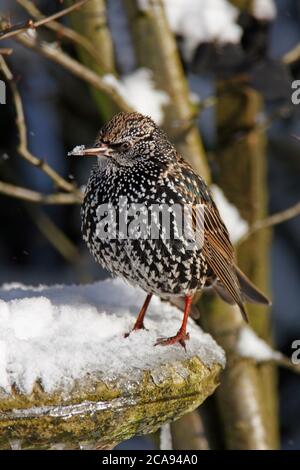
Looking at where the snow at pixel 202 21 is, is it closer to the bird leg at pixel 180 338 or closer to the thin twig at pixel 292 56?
the thin twig at pixel 292 56

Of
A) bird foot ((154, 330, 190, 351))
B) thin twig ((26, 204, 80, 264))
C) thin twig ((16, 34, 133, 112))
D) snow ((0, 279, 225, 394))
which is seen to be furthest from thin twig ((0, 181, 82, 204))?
bird foot ((154, 330, 190, 351))

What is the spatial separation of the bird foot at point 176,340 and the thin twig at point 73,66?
1.85 m

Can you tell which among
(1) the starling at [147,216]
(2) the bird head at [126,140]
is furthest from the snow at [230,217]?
(2) the bird head at [126,140]

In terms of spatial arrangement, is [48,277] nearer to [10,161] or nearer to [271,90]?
[10,161]

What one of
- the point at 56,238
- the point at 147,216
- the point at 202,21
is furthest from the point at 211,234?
the point at 56,238

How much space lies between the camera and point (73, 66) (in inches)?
200

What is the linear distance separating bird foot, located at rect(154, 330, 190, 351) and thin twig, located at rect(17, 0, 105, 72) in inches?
74.4

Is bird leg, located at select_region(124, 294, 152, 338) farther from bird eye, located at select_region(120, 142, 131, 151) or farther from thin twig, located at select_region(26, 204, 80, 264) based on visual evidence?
thin twig, located at select_region(26, 204, 80, 264)

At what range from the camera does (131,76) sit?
5676 mm

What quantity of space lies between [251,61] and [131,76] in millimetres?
736

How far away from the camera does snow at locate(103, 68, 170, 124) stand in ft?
18.0

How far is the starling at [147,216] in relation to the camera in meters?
3.89

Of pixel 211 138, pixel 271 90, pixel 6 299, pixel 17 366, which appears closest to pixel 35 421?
pixel 17 366

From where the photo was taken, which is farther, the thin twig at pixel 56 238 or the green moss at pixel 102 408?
the thin twig at pixel 56 238
